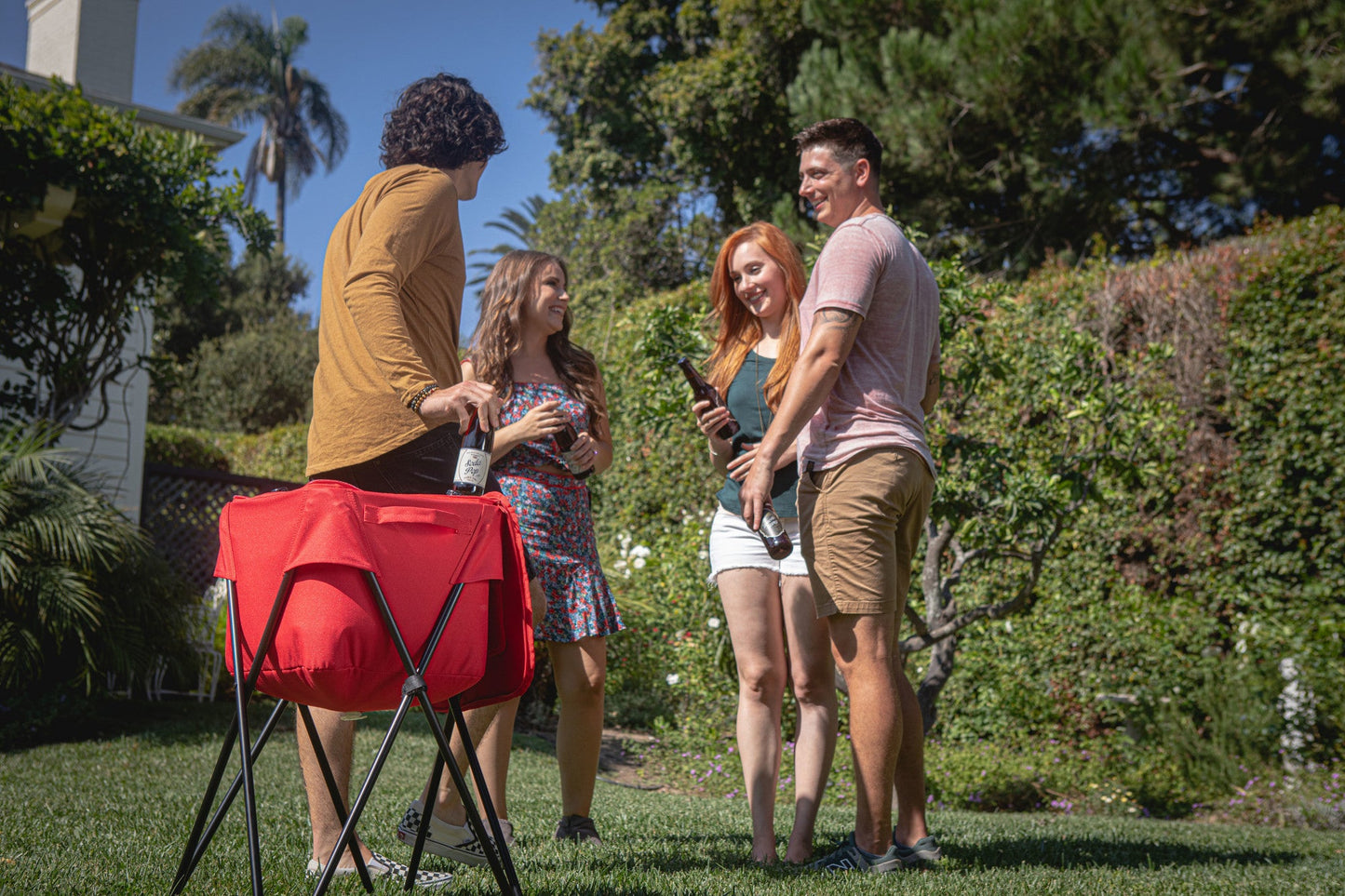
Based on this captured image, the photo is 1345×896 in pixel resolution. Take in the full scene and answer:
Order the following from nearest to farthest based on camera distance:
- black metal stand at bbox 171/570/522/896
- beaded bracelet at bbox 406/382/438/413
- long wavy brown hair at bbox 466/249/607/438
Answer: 1. black metal stand at bbox 171/570/522/896
2. beaded bracelet at bbox 406/382/438/413
3. long wavy brown hair at bbox 466/249/607/438

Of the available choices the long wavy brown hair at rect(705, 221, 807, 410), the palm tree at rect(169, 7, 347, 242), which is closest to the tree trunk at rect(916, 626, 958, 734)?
the long wavy brown hair at rect(705, 221, 807, 410)

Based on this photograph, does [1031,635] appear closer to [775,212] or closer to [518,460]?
[518,460]

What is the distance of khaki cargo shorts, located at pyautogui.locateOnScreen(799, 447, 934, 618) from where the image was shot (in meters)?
2.63

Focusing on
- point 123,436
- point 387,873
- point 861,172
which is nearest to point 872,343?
point 861,172

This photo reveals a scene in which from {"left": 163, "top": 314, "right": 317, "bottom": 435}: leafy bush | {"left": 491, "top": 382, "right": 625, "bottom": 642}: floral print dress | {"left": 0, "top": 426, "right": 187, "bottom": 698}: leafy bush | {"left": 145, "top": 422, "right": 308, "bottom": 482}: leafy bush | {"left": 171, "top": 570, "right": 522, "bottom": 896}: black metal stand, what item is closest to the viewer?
{"left": 171, "top": 570, "right": 522, "bottom": 896}: black metal stand

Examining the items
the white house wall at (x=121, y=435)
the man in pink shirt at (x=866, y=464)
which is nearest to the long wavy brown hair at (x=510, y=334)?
the man in pink shirt at (x=866, y=464)

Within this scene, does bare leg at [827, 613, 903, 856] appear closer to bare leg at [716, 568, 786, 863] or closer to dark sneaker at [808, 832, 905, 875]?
dark sneaker at [808, 832, 905, 875]

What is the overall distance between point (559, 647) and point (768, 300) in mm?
1328

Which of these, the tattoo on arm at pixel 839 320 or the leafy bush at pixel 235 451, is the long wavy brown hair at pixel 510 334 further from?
the leafy bush at pixel 235 451

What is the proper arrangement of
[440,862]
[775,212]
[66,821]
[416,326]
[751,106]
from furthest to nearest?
[751,106], [775,212], [66,821], [440,862], [416,326]

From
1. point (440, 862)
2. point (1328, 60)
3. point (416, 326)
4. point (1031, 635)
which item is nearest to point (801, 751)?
point (440, 862)

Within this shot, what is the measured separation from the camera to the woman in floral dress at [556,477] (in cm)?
304

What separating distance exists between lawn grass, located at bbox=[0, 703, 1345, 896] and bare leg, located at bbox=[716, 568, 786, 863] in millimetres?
289

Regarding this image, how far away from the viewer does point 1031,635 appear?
6.51 m
